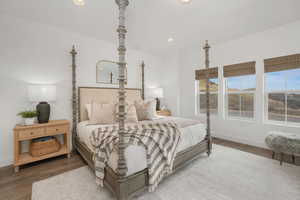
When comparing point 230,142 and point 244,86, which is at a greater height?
point 244,86

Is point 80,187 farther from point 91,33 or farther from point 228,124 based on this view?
point 228,124

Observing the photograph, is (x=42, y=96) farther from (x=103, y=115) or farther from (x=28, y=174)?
(x=28, y=174)

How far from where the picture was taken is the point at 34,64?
8.80 ft

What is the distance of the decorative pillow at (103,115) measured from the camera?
2611 mm

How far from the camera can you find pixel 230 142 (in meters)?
3.58

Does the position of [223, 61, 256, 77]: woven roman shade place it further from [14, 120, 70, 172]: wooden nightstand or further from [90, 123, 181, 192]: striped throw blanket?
[14, 120, 70, 172]: wooden nightstand

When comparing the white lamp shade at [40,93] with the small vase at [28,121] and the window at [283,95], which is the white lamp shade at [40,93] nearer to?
the small vase at [28,121]

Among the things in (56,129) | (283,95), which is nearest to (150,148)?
(56,129)

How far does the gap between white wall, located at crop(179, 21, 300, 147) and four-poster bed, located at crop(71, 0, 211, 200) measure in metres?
1.40

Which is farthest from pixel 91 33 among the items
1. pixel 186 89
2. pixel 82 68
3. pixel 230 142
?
pixel 230 142

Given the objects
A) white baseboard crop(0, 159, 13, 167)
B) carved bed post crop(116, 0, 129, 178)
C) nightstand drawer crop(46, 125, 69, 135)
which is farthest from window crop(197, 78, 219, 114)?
white baseboard crop(0, 159, 13, 167)

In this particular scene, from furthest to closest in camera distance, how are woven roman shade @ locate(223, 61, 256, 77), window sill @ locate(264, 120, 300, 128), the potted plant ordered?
woven roman shade @ locate(223, 61, 256, 77), window sill @ locate(264, 120, 300, 128), the potted plant

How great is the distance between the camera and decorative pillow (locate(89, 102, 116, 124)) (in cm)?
261

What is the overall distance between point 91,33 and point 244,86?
4.10 m
